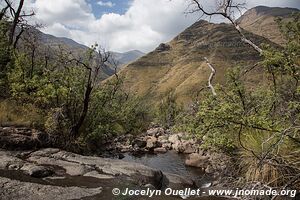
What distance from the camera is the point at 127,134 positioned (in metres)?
38.2

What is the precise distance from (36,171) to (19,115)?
752cm

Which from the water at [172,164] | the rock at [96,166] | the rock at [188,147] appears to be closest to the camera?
the rock at [96,166]

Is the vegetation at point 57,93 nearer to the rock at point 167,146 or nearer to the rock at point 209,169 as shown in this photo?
the rock at point 209,169

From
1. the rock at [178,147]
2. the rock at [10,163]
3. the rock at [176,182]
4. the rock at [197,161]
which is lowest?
the rock at [178,147]

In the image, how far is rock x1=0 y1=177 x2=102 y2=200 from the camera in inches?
399

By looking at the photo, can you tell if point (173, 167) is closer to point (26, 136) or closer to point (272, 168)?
point (26, 136)

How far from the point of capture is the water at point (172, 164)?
67.4ft

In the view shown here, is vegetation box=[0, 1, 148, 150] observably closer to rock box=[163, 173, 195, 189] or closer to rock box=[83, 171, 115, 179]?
rock box=[83, 171, 115, 179]

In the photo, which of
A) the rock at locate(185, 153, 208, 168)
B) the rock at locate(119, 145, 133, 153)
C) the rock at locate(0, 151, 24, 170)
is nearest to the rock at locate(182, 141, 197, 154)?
the rock at locate(119, 145, 133, 153)

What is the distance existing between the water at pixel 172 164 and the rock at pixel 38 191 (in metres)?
8.72

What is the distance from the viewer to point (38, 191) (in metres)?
10.8

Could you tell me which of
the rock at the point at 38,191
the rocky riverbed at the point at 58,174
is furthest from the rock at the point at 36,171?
the rock at the point at 38,191

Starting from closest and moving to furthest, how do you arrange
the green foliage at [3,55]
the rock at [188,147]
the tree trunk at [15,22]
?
the green foliage at [3,55], the tree trunk at [15,22], the rock at [188,147]

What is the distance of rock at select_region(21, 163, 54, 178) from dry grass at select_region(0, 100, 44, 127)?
588cm
